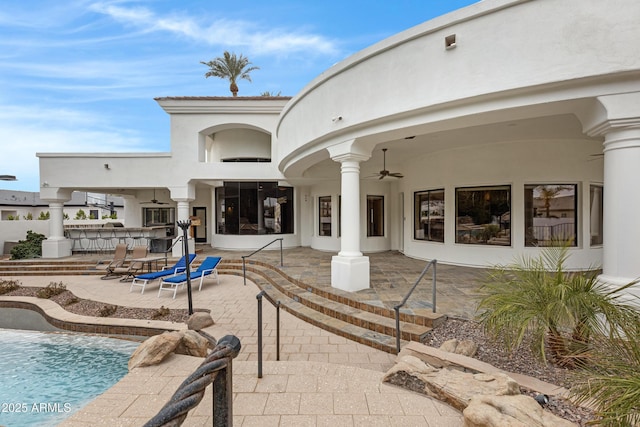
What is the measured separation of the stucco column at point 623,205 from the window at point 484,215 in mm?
4091

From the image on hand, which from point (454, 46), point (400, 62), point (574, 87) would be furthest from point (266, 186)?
point (574, 87)

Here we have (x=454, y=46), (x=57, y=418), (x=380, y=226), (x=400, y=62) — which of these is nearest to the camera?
(x=57, y=418)

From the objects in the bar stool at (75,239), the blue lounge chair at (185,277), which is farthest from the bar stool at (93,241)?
the blue lounge chair at (185,277)

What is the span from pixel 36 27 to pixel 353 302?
1100 cm

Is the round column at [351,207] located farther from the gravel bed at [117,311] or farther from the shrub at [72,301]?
the shrub at [72,301]

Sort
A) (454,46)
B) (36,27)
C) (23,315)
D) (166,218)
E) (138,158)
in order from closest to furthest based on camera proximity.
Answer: (454,46)
(23,315)
(36,27)
(138,158)
(166,218)

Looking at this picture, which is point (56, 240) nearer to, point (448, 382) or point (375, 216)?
point (375, 216)

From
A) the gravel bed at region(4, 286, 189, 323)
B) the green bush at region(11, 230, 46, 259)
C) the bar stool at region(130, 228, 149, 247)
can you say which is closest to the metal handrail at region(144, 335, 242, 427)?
the gravel bed at region(4, 286, 189, 323)

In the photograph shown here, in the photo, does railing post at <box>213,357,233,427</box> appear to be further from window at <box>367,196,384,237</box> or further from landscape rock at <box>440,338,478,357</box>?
window at <box>367,196,384,237</box>

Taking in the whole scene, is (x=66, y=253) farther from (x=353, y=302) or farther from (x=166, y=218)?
(x=353, y=302)

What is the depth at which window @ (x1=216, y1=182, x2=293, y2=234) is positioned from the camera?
521 inches

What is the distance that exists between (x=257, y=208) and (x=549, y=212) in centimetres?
1051

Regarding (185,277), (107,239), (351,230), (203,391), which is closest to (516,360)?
(351,230)

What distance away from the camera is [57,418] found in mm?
3043
